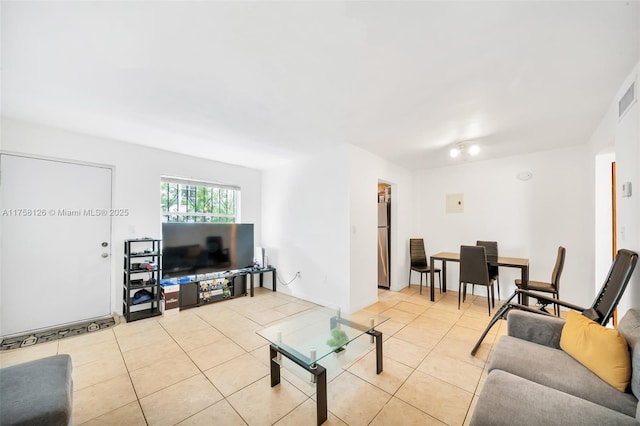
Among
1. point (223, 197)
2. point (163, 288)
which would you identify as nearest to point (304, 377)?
point (163, 288)

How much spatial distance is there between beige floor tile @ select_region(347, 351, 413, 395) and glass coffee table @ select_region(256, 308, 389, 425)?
0.25ft

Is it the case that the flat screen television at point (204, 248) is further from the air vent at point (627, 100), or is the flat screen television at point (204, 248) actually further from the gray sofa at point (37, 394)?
the air vent at point (627, 100)

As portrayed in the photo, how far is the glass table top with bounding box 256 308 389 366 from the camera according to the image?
1907mm

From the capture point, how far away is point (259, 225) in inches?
207

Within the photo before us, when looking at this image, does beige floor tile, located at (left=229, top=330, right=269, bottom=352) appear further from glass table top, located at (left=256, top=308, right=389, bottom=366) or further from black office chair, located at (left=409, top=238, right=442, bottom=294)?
black office chair, located at (left=409, top=238, right=442, bottom=294)

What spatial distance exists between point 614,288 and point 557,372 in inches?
33.5

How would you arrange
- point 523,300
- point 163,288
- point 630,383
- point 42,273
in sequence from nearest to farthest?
point 630,383, point 42,273, point 523,300, point 163,288

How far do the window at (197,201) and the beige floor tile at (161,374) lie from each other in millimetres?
2360

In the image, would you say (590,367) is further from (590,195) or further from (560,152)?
(560,152)

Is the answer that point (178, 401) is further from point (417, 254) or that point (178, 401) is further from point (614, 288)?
point (417, 254)

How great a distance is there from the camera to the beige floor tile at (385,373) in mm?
2045

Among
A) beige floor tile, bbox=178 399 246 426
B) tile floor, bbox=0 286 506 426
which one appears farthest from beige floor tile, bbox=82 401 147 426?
beige floor tile, bbox=178 399 246 426

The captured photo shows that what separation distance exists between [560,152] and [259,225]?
5.29m

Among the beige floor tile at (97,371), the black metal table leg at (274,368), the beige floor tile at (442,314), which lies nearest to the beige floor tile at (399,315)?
the beige floor tile at (442,314)
